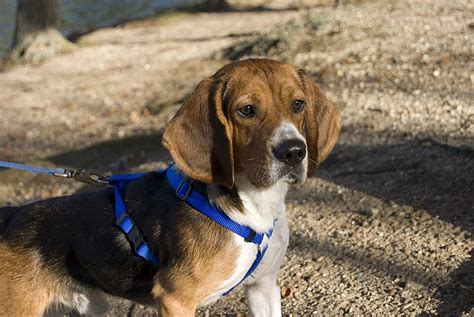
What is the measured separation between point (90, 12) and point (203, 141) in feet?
65.6

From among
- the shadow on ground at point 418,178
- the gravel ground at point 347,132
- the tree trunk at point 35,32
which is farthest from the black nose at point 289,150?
the tree trunk at point 35,32

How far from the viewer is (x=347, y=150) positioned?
23.6ft

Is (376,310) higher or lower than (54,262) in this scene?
lower

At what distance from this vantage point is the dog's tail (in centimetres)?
413

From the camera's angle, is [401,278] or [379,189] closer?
[401,278]

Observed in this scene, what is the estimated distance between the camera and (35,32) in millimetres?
15367

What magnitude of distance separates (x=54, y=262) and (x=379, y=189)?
325 cm

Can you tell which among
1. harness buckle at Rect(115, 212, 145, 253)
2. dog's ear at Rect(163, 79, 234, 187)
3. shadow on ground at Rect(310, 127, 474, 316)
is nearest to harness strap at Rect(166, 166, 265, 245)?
dog's ear at Rect(163, 79, 234, 187)

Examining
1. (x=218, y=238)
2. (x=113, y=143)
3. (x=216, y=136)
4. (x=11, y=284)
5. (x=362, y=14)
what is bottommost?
(x=113, y=143)

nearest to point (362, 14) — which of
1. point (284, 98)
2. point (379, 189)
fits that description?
point (379, 189)

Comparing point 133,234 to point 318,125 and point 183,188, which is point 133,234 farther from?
point 318,125

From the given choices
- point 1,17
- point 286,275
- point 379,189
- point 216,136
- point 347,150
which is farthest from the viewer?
point 1,17

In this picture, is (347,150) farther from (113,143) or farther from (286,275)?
(113,143)

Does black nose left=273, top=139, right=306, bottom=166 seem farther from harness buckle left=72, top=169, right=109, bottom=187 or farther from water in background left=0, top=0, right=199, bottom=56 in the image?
water in background left=0, top=0, right=199, bottom=56
